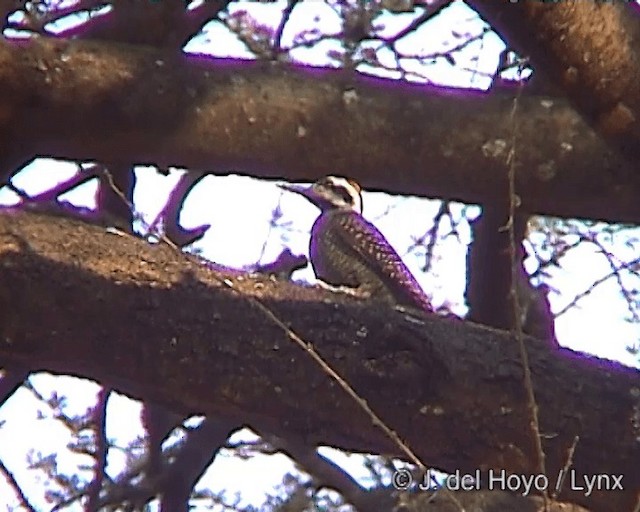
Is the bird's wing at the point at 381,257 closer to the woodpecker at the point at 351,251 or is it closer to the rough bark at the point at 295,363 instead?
the woodpecker at the point at 351,251

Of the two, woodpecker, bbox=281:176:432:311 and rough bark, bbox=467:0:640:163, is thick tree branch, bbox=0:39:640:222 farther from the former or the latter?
woodpecker, bbox=281:176:432:311

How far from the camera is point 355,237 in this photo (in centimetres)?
533

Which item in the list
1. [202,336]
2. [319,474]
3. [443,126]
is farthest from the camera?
[319,474]

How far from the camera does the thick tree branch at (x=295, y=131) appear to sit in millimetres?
2844

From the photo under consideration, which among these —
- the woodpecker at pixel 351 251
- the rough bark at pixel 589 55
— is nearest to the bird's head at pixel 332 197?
the woodpecker at pixel 351 251

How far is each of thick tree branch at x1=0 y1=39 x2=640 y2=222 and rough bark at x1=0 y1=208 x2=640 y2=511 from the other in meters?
0.25

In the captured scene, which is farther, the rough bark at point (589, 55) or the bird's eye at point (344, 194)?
the bird's eye at point (344, 194)

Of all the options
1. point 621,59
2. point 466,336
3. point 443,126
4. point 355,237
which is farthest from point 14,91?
point 355,237

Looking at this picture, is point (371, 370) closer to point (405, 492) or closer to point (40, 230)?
point (405, 492)

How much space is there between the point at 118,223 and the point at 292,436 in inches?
36.1

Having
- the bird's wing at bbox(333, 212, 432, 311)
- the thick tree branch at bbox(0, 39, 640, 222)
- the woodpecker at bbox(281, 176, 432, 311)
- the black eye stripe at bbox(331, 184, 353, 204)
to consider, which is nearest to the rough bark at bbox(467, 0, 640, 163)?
the thick tree branch at bbox(0, 39, 640, 222)

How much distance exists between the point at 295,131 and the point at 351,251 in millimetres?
2443

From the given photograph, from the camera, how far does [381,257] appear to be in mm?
5074

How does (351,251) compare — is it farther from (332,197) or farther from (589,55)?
(589,55)
